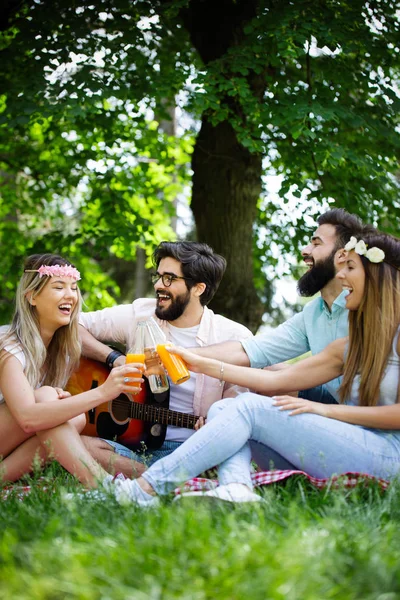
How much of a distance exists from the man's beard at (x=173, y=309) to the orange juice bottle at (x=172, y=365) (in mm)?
908

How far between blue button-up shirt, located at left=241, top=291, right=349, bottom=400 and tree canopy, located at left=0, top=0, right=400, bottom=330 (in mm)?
2228

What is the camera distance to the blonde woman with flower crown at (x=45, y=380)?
405cm

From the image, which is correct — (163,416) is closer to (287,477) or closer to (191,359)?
(191,359)

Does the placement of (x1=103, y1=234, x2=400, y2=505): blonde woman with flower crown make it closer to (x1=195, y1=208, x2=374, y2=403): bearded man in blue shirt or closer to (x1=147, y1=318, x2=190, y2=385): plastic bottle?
(x1=147, y1=318, x2=190, y2=385): plastic bottle

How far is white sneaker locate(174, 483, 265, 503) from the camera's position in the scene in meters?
3.23

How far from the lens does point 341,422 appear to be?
3.71m

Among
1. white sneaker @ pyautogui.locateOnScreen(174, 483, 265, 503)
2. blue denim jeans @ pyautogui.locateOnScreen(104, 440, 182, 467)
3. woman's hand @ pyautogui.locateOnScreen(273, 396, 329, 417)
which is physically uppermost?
woman's hand @ pyautogui.locateOnScreen(273, 396, 329, 417)

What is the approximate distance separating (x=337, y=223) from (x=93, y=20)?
3794 mm

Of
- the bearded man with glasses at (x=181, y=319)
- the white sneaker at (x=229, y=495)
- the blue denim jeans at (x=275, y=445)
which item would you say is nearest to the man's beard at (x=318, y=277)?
the bearded man with glasses at (x=181, y=319)

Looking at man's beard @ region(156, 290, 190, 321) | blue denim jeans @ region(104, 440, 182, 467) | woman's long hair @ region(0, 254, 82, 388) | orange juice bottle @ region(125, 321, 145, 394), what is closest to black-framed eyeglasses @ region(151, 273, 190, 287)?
man's beard @ region(156, 290, 190, 321)

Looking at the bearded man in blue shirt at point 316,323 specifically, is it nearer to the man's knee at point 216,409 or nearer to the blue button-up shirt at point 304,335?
the blue button-up shirt at point 304,335

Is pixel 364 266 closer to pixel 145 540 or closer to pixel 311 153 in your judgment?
pixel 145 540

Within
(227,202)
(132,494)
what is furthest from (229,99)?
(132,494)

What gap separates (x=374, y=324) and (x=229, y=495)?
1251mm
